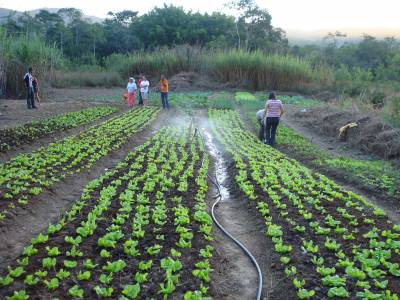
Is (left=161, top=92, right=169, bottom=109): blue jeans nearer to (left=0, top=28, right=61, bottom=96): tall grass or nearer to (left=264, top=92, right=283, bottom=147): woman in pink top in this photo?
(left=0, top=28, right=61, bottom=96): tall grass

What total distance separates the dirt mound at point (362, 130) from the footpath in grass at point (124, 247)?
6.57 meters

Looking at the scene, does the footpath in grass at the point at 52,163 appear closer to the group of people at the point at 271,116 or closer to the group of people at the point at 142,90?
the group of people at the point at 271,116

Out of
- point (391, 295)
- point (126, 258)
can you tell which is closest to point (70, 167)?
point (126, 258)

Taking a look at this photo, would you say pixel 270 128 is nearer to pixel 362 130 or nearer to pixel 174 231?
pixel 362 130

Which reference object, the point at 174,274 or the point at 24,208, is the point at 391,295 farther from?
the point at 24,208

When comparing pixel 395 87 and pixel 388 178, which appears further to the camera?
pixel 395 87

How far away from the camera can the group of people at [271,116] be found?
46.1 feet

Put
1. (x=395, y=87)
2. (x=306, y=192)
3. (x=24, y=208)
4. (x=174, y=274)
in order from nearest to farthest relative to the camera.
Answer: (x=174, y=274) → (x=24, y=208) → (x=306, y=192) → (x=395, y=87)

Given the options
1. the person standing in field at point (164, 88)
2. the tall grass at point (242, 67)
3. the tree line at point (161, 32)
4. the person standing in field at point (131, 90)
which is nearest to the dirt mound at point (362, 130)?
the person standing in field at point (164, 88)

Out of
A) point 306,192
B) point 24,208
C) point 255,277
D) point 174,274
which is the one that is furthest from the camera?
point 306,192

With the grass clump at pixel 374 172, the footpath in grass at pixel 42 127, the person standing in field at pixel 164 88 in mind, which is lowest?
the grass clump at pixel 374 172

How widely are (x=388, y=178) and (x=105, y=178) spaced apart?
679 cm

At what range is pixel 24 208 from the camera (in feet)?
23.7

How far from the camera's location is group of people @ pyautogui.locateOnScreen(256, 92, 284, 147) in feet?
46.1
